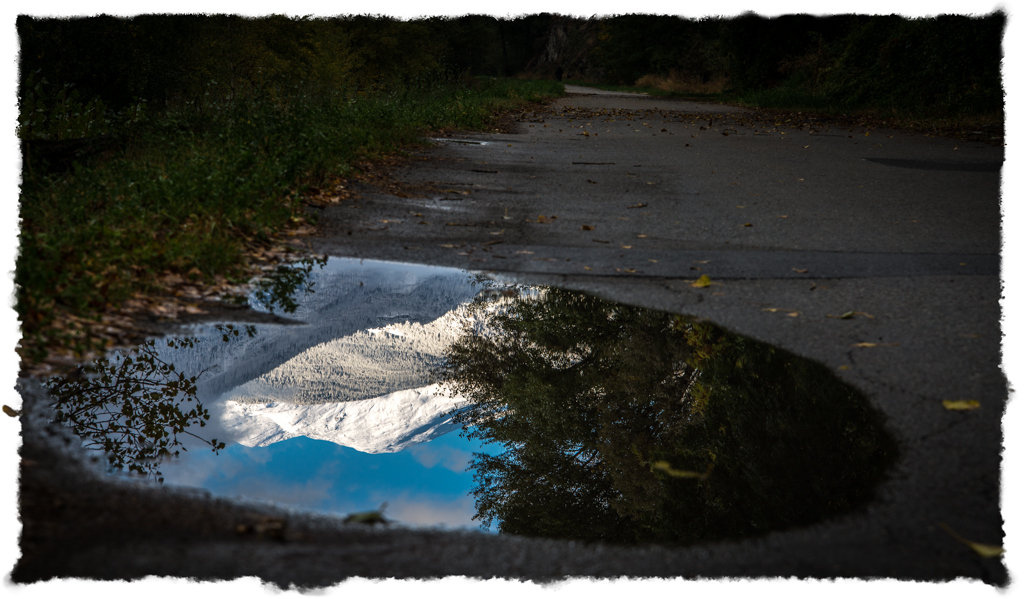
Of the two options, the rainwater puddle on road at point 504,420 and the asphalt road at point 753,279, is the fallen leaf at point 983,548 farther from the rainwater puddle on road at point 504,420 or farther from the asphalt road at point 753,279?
the rainwater puddle on road at point 504,420

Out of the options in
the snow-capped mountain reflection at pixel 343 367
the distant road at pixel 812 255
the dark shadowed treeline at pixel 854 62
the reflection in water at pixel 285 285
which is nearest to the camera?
the distant road at pixel 812 255

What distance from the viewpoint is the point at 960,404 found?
2902mm

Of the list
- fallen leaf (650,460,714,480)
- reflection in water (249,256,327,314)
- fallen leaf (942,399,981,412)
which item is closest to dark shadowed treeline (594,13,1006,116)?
fallen leaf (942,399,981,412)

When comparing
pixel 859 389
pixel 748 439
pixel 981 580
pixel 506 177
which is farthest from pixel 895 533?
pixel 506 177

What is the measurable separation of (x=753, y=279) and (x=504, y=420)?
2.40 metres

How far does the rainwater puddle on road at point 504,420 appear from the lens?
244 centimetres

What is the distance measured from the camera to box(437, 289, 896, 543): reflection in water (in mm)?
2383

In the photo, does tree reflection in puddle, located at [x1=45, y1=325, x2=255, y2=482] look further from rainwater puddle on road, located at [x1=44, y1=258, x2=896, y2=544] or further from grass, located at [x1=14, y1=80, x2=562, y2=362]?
grass, located at [x1=14, y1=80, x2=562, y2=362]

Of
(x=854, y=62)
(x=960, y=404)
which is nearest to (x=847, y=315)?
(x=960, y=404)

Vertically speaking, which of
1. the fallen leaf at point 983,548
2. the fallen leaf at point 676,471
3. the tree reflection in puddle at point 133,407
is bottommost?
the fallen leaf at point 676,471

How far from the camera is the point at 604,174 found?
912cm

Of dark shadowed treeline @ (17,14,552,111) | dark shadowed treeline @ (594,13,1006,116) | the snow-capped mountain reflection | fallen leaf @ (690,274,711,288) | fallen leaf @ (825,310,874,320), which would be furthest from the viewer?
dark shadowed treeline @ (594,13,1006,116)

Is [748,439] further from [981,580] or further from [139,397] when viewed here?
[139,397]

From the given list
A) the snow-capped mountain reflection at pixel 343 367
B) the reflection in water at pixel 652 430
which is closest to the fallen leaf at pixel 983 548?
the reflection in water at pixel 652 430
